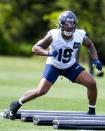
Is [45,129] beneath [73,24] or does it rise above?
beneath

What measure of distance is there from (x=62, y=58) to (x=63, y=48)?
18 cm

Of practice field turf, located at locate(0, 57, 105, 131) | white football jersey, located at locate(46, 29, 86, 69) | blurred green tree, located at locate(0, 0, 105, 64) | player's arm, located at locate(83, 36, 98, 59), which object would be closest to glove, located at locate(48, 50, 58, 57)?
white football jersey, located at locate(46, 29, 86, 69)

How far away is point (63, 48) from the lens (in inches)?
415

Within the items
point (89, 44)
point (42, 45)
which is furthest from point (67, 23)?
point (89, 44)

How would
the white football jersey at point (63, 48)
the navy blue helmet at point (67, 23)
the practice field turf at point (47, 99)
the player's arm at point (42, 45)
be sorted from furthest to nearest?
the white football jersey at point (63, 48)
the navy blue helmet at point (67, 23)
the player's arm at point (42, 45)
the practice field turf at point (47, 99)

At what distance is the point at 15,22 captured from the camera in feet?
162

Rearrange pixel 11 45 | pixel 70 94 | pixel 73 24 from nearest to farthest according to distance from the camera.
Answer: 1. pixel 73 24
2. pixel 70 94
3. pixel 11 45

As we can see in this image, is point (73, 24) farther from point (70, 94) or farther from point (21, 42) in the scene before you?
point (21, 42)

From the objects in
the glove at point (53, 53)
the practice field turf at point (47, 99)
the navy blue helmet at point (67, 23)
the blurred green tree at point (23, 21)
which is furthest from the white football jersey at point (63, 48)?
the blurred green tree at point (23, 21)

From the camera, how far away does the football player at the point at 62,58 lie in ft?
34.2

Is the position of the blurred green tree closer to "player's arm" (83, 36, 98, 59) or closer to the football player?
"player's arm" (83, 36, 98, 59)

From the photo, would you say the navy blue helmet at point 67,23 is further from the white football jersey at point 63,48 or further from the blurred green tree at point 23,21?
the blurred green tree at point 23,21

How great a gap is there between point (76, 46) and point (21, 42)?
40722 mm

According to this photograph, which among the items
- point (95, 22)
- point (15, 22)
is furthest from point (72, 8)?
point (15, 22)
